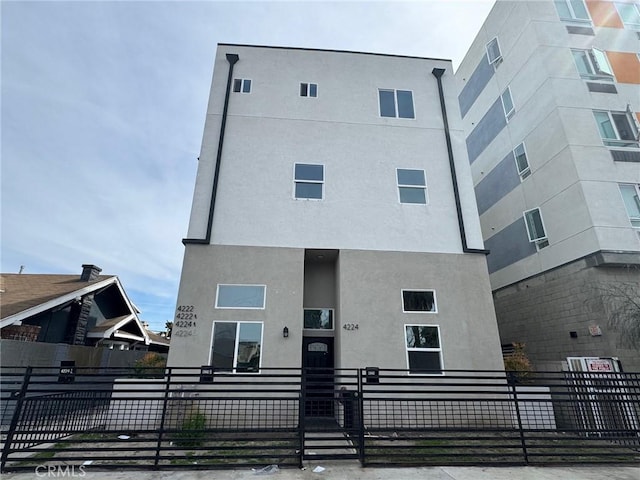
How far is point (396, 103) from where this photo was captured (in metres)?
9.88

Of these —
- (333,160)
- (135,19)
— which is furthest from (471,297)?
(135,19)

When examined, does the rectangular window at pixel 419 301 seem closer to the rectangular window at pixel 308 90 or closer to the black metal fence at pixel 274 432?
the black metal fence at pixel 274 432

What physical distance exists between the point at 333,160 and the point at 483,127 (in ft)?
30.0

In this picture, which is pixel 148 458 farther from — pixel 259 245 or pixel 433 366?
pixel 433 366

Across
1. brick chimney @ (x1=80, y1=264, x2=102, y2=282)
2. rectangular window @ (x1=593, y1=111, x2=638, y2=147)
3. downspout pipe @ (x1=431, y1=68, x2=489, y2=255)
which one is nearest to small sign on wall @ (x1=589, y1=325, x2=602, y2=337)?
downspout pipe @ (x1=431, y1=68, x2=489, y2=255)

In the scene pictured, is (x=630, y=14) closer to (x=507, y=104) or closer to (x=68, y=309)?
(x=507, y=104)

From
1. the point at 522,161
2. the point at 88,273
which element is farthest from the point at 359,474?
the point at 88,273

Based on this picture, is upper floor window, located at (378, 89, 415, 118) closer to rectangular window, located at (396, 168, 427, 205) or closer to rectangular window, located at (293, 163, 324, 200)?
rectangular window, located at (396, 168, 427, 205)

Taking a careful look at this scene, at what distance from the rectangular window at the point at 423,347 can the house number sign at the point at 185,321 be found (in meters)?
4.81

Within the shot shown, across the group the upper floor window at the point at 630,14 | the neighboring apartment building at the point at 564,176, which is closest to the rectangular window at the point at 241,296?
the neighboring apartment building at the point at 564,176

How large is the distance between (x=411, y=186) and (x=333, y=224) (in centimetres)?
250

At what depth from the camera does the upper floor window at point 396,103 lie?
9.73 metres

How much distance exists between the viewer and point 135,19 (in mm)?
8070

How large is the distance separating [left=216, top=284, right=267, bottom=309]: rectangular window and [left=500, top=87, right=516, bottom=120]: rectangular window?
11586 millimetres
